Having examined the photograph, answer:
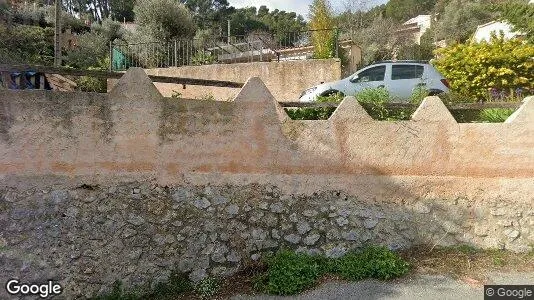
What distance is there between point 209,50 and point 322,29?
15.6ft

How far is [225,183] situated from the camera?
5184mm

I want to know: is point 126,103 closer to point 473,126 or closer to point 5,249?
point 5,249

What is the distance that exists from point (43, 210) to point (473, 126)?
19.2 ft

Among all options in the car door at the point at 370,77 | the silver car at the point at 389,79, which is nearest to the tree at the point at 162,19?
the silver car at the point at 389,79

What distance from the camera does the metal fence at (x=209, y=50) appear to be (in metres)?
15.9

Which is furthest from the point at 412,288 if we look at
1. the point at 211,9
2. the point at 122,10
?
the point at 211,9

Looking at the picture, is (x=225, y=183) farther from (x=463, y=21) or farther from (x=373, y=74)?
(x=463, y=21)

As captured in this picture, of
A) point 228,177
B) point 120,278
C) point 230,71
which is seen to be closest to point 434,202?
point 228,177

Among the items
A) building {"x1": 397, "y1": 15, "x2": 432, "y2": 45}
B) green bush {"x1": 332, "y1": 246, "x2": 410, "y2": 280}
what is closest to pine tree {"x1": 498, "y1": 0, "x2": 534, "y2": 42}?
green bush {"x1": 332, "y1": 246, "x2": 410, "y2": 280}

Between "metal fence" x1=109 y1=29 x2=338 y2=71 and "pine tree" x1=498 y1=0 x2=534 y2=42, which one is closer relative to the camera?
"pine tree" x1=498 y1=0 x2=534 y2=42

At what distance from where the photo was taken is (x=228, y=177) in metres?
5.20

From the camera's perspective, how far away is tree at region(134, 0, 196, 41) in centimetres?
1820

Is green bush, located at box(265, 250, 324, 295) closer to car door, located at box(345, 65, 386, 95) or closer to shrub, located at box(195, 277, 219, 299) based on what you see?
shrub, located at box(195, 277, 219, 299)

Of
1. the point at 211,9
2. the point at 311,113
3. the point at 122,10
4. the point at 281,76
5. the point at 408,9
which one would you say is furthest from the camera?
the point at 408,9
